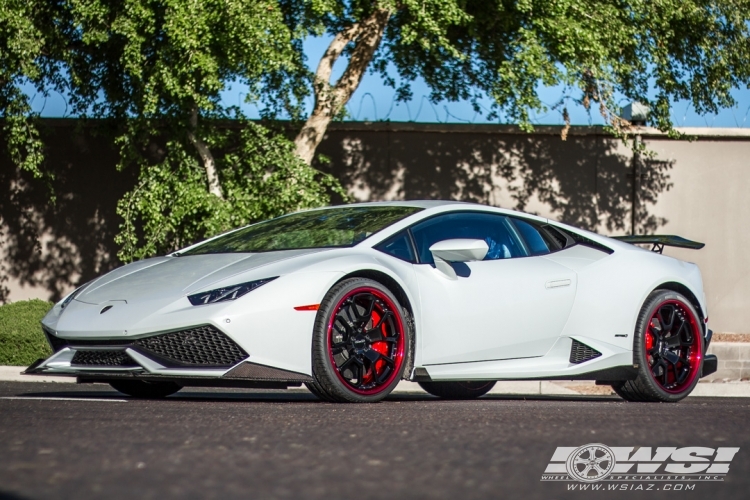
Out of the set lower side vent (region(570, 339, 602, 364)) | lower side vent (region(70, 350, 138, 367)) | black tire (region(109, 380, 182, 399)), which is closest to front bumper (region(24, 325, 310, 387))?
lower side vent (region(70, 350, 138, 367))

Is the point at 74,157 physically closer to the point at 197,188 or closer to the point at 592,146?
the point at 197,188

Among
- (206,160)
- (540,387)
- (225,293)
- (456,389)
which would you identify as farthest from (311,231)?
(206,160)

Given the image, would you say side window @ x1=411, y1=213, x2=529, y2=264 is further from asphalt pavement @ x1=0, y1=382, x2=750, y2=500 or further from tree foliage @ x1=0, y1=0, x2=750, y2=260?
tree foliage @ x1=0, y1=0, x2=750, y2=260

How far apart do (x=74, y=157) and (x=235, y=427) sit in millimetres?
10464

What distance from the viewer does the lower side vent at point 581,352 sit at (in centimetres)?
672

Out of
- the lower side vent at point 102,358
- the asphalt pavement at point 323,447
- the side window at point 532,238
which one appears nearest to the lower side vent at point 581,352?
the side window at point 532,238

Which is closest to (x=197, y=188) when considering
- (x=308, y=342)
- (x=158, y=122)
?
(x=158, y=122)

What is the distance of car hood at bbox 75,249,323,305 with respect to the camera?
570cm

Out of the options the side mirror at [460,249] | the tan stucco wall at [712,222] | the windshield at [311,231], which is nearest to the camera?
the side mirror at [460,249]

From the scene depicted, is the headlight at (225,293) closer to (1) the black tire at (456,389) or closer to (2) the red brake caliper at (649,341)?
(1) the black tire at (456,389)

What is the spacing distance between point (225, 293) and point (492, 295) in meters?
1.70

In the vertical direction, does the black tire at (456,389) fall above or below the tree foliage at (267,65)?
below

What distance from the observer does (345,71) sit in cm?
1230

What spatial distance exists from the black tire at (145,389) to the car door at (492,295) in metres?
1.77
